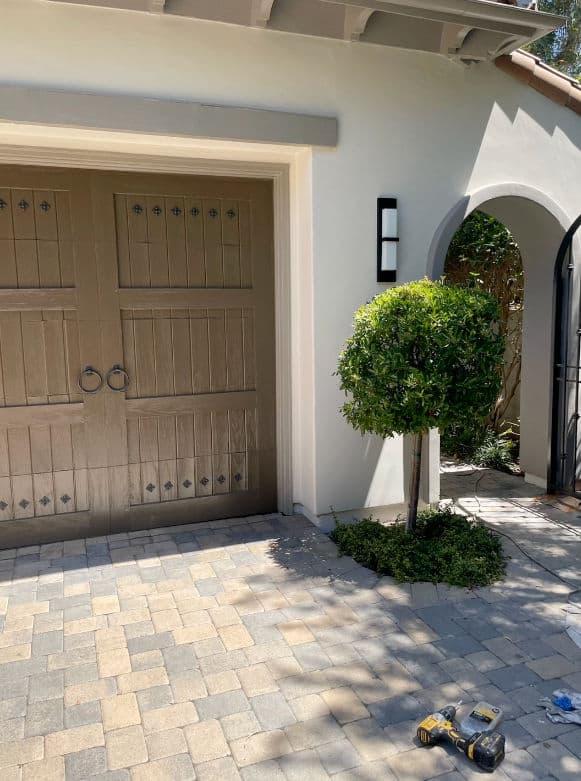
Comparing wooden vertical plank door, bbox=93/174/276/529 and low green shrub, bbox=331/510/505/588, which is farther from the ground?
wooden vertical plank door, bbox=93/174/276/529

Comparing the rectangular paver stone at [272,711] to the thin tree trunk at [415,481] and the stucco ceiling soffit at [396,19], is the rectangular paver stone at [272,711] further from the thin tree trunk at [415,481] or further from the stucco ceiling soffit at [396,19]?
the stucco ceiling soffit at [396,19]

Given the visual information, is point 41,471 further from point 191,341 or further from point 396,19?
point 396,19

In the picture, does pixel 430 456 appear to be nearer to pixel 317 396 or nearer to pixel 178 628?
pixel 317 396

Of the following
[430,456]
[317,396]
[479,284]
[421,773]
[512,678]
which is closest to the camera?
[421,773]

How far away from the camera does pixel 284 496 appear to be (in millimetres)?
4660

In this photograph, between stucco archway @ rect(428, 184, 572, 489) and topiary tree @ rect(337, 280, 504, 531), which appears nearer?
topiary tree @ rect(337, 280, 504, 531)

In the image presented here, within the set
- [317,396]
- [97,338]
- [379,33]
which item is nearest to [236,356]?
[317,396]

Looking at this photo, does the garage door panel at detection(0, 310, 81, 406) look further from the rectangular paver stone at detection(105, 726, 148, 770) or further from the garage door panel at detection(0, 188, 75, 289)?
the rectangular paver stone at detection(105, 726, 148, 770)

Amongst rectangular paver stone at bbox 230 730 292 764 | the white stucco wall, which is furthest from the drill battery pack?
the white stucco wall

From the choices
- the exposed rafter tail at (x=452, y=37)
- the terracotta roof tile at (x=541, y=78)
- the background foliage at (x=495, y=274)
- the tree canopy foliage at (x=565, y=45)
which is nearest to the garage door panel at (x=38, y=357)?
the exposed rafter tail at (x=452, y=37)

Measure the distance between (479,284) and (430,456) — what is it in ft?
10.2

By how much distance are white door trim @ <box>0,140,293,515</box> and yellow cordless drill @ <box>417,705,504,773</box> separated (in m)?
2.45

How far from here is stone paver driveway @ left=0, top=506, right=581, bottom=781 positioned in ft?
7.26

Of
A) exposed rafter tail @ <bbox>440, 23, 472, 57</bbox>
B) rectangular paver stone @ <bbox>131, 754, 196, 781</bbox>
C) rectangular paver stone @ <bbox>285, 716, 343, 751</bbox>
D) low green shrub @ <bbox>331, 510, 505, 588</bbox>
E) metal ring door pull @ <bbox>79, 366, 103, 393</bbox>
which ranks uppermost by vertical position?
exposed rafter tail @ <bbox>440, 23, 472, 57</bbox>
